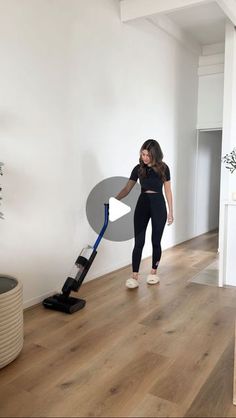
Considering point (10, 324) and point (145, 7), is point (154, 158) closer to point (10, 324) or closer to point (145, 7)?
point (145, 7)

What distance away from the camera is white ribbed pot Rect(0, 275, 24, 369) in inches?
74.6

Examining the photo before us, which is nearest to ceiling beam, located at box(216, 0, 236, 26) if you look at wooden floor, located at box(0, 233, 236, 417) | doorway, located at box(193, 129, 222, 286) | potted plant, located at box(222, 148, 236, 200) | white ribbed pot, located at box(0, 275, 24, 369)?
potted plant, located at box(222, 148, 236, 200)

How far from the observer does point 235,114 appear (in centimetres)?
425

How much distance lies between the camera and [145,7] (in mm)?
3611

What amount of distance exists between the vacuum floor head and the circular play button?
80cm

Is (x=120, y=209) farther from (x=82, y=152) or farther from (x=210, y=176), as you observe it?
(x=210, y=176)

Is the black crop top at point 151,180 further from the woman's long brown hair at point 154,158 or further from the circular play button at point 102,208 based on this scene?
the circular play button at point 102,208

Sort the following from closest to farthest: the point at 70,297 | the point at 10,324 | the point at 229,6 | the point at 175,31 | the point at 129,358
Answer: the point at 10,324 < the point at 129,358 < the point at 70,297 < the point at 229,6 < the point at 175,31

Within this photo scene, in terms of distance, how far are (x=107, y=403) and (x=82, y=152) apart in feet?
7.14

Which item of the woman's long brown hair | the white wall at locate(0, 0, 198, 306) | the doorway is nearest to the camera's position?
the white wall at locate(0, 0, 198, 306)

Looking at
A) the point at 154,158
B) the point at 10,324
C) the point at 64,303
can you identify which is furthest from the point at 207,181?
the point at 10,324

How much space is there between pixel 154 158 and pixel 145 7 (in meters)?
1.67

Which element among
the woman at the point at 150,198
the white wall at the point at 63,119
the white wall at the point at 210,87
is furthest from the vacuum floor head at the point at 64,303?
the white wall at the point at 210,87

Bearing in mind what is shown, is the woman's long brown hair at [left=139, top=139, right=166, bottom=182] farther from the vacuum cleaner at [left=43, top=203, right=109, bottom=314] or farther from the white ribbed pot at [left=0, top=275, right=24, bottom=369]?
the white ribbed pot at [left=0, top=275, right=24, bottom=369]
